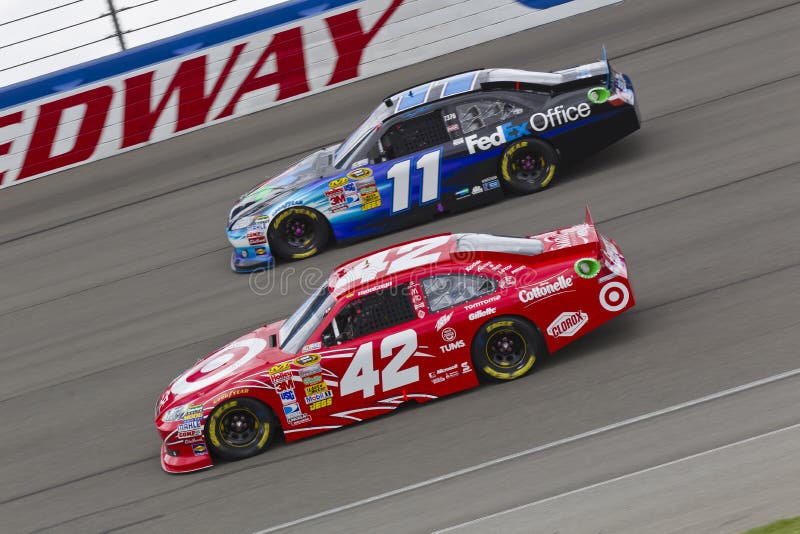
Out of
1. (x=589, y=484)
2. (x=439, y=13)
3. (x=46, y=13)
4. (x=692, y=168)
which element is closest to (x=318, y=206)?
(x=692, y=168)

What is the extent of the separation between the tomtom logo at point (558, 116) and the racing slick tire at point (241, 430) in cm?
566

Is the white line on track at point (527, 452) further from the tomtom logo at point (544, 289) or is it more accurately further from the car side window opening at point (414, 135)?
the car side window opening at point (414, 135)

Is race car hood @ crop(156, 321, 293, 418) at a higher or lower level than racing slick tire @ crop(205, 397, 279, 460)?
higher

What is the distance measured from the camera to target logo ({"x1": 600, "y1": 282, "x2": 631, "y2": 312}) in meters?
9.70

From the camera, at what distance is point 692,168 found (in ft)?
44.7

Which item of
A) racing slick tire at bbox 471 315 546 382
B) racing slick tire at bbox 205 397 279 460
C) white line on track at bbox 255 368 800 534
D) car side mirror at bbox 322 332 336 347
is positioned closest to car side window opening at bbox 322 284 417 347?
car side mirror at bbox 322 332 336 347

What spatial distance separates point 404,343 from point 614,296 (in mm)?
1968

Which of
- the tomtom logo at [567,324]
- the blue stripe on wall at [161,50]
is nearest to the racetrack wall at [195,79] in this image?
the blue stripe on wall at [161,50]

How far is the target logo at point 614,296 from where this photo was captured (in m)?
9.70

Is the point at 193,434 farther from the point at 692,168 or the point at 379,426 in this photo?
the point at 692,168

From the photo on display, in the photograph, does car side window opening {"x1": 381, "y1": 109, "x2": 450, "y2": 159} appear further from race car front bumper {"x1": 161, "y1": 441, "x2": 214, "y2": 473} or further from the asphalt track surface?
race car front bumper {"x1": 161, "y1": 441, "x2": 214, "y2": 473}

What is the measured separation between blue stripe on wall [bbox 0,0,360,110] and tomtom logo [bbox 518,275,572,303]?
445 inches

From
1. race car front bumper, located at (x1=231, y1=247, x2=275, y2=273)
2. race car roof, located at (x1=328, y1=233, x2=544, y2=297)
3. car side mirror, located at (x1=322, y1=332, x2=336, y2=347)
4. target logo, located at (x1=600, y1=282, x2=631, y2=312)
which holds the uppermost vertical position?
race car front bumper, located at (x1=231, y1=247, x2=275, y2=273)

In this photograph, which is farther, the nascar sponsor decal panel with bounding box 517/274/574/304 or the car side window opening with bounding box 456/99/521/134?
the car side window opening with bounding box 456/99/521/134
